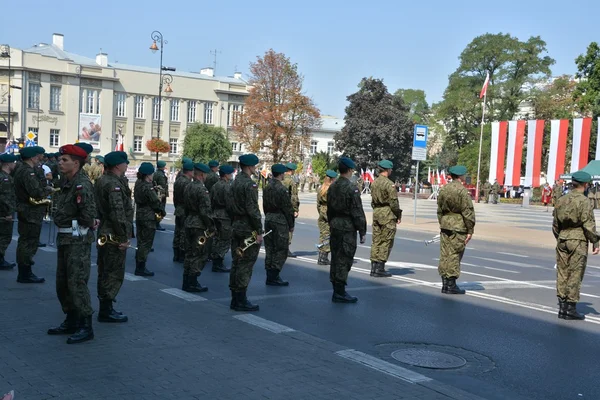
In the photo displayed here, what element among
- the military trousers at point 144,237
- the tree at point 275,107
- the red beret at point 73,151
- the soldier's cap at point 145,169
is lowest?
the military trousers at point 144,237

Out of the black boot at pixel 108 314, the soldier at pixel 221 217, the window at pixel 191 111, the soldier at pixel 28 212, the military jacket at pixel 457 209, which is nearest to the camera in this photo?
the black boot at pixel 108 314

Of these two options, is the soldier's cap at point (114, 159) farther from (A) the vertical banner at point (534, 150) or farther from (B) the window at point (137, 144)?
(B) the window at point (137, 144)

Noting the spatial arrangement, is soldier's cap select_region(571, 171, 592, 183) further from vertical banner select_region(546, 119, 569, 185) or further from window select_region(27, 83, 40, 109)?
window select_region(27, 83, 40, 109)

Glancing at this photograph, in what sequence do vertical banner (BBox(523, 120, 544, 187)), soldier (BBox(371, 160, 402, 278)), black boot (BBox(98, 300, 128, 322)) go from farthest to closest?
1. vertical banner (BBox(523, 120, 544, 187))
2. soldier (BBox(371, 160, 402, 278))
3. black boot (BBox(98, 300, 128, 322))

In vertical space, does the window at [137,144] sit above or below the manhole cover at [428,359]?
above

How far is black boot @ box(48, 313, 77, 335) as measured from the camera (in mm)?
7199

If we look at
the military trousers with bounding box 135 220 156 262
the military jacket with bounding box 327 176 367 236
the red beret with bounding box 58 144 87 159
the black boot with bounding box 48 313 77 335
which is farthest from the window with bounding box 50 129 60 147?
the red beret with bounding box 58 144 87 159

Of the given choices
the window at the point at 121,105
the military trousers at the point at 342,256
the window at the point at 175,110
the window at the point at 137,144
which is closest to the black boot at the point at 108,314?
the military trousers at the point at 342,256

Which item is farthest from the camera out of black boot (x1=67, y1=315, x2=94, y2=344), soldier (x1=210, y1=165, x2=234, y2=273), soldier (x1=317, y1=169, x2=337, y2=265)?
soldier (x1=317, y1=169, x2=337, y2=265)

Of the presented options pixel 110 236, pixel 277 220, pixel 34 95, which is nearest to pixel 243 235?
pixel 110 236

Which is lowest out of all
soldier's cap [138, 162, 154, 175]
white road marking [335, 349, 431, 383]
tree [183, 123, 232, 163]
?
white road marking [335, 349, 431, 383]

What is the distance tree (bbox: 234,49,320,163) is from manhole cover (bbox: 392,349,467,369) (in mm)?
48608

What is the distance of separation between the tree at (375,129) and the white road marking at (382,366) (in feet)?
201

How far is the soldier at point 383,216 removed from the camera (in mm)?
11883
